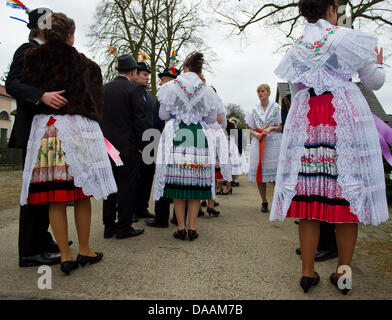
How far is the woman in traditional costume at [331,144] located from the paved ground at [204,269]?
298 millimetres

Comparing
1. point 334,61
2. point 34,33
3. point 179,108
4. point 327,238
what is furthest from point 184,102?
point 327,238

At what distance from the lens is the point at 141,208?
16.5 feet

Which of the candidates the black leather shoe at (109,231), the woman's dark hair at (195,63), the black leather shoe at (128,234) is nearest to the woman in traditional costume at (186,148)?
the woman's dark hair at (195,63)

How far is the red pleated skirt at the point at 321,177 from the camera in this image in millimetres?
2225

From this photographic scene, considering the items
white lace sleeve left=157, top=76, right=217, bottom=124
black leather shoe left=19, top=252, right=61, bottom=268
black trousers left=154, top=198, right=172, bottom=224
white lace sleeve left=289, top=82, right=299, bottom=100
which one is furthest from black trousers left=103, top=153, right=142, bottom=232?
white lace sleeve left=289, top=82, right=299, bottom=100

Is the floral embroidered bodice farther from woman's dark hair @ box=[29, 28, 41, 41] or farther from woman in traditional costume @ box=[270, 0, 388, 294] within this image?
woman's dark hair @ box=[29, 28, 41, 41]

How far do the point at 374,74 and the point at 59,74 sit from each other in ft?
7.57

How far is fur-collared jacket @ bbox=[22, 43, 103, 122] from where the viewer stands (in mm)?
2549

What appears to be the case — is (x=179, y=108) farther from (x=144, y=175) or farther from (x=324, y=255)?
(x=324, y=255)

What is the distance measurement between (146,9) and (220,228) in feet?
61.8

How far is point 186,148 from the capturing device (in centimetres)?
381

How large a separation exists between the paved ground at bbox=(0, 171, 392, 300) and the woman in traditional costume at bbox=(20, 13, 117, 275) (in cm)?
38
